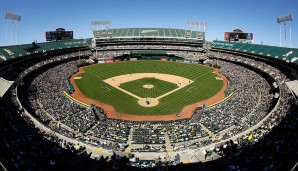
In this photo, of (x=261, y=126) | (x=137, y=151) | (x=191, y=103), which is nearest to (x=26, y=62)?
(x=191, y=103)

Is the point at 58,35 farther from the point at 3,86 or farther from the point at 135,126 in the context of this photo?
the point at 135,126

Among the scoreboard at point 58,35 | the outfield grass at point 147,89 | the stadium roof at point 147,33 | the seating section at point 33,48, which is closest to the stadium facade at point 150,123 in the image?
the seating section at point 33,48

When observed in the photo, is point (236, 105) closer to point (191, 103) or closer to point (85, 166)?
point (191, 103)

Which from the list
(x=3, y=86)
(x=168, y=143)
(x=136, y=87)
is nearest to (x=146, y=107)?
(x=136, y=87)

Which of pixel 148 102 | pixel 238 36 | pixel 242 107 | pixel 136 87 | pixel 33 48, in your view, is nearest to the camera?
pixel 242 107

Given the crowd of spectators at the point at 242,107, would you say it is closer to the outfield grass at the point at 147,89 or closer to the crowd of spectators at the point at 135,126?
the crowd of spectators at the point at 135,126

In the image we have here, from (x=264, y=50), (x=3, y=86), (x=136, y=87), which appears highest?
(x=264, y=50)
